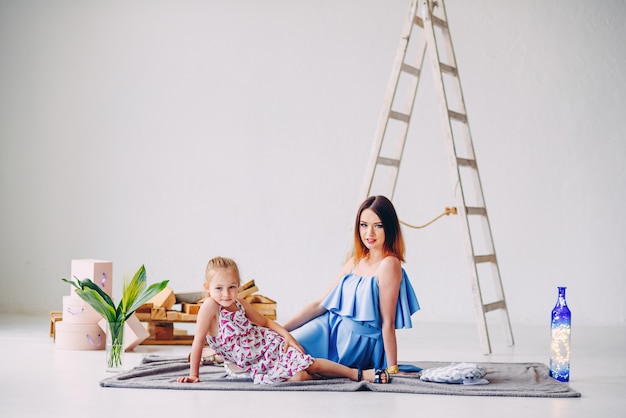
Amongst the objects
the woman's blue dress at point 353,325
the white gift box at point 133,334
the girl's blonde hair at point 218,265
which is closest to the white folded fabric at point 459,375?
the woman's blue dress at point 353,325

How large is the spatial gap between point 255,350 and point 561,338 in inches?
52.0

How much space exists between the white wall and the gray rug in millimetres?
2657

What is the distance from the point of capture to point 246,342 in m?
3.50

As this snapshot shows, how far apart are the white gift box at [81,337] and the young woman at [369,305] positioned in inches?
55.4

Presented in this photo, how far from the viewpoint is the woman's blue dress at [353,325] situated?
12.0 ft

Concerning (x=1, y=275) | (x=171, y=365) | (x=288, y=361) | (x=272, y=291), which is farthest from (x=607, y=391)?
(x=1, y=275)

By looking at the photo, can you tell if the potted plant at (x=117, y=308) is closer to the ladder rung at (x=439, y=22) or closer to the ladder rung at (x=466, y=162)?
the ladder rung at (x=466, y=162)

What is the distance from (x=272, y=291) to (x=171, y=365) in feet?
9.51

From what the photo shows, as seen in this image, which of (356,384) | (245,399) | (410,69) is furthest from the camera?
(410,69)

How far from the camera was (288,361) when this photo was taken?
11.4ft

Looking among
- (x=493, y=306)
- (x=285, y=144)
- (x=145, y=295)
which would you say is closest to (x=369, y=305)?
(x=145, y=295)

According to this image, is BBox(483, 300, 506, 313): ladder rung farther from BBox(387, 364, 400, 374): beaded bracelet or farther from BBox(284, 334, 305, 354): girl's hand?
BBox(284, 334, 305, 354): girl's hand

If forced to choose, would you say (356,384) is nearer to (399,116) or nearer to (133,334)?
(133,334)

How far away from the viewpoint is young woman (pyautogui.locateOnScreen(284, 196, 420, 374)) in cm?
363
